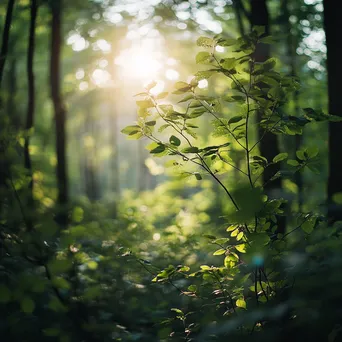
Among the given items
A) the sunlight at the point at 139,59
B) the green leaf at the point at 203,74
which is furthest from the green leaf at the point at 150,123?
the sunlight at the point at 139,59

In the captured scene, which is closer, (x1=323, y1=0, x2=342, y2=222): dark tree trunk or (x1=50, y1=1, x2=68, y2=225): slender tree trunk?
(x1=323, y1=0, x2=342, y2=222): dark tree trunk

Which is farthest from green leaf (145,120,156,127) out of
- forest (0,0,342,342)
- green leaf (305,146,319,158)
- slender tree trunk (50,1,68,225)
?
slender tree trunk (50,1,68,225)

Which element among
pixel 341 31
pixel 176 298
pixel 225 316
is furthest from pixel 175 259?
pixel 341 31

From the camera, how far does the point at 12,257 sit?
2348mm

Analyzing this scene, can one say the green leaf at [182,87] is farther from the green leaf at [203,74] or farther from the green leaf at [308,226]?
the green leaf at [308,226]

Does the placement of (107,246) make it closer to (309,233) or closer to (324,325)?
(309,233)

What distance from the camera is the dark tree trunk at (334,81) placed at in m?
3.36

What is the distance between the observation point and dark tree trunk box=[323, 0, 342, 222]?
336 centimetres

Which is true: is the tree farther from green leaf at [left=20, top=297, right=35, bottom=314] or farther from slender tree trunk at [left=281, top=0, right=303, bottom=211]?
slender tree trunk at [left=281, top=0, right=303, bottom=211]

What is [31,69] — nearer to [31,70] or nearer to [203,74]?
[31,70]

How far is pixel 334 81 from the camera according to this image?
3422 mm

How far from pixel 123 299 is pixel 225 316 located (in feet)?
5.03

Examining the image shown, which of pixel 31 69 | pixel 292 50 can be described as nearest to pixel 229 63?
pixel 31 69

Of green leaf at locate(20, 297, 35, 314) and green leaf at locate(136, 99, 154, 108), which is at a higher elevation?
green leaf at locate(136, 99, 154, 108)
